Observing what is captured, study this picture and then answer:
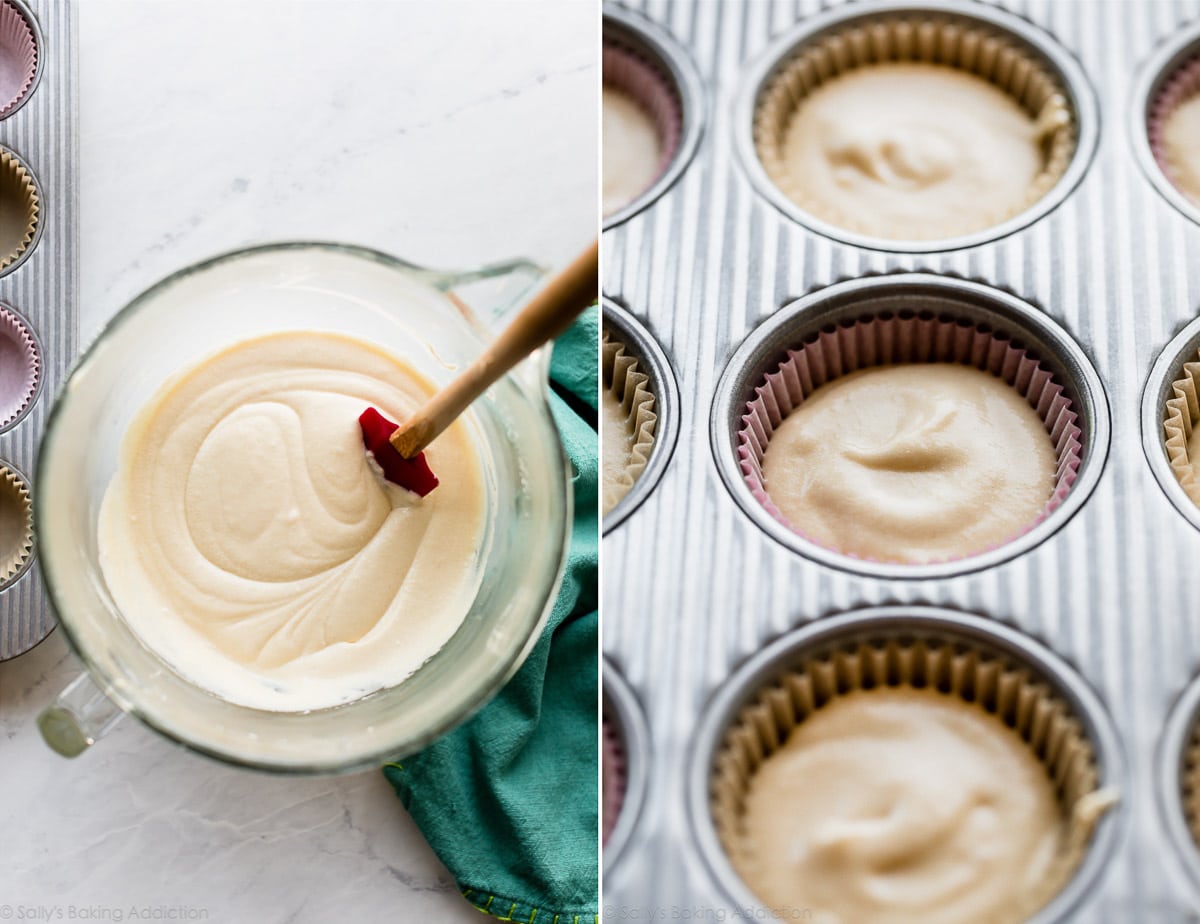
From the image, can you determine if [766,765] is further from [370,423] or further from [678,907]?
[370,423]

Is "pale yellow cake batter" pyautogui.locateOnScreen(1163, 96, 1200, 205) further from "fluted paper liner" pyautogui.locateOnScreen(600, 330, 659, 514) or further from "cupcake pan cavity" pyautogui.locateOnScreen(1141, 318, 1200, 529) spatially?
"fluted paper liner" pyautogui.locateOnScreen(600, 330, 659, 514)

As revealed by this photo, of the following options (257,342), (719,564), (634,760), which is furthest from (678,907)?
(257,342)

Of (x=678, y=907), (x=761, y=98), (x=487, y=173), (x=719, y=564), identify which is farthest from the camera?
(x=487, y=173)

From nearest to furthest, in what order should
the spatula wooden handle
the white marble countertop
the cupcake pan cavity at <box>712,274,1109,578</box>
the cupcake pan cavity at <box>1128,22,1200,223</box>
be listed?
the spatula wooden handle < the cupcake pan cavity at <box>712,274,1109,578</box> < the cupcake pan cavity at <box>1128,22,1200,223</box> < the white marble countertop

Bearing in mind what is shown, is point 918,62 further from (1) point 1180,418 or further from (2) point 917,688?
(2) point 917,688

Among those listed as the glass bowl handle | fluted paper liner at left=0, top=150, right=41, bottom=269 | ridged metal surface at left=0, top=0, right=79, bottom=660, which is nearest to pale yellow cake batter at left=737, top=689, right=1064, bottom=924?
the glass bowl handle

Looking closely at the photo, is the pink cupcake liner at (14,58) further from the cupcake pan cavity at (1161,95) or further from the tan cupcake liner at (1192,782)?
the tan cupcake liner at (1192,782)

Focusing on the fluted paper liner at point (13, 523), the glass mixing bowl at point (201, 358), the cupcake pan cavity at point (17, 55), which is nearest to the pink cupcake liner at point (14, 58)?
the cupcake pan cavity at point (17, 55)
